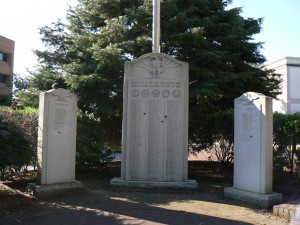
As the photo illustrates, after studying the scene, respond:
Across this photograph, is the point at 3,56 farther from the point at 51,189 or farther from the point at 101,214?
the point at 101,214

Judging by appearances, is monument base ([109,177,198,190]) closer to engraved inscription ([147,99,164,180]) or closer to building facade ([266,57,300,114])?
engraved inscription ([147,99,164,180])

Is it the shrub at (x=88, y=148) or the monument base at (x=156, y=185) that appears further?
the shrub at (x=88, y=148)

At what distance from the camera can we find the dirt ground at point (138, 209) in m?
5.80

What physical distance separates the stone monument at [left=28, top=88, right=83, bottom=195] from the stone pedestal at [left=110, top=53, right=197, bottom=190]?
1274 mm

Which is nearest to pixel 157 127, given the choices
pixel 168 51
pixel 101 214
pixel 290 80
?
pixel 101 214

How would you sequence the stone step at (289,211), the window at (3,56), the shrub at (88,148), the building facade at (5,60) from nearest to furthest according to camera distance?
the stone step at (289,211) < the shrub at (88,148) < the building facade at (5,60) < the window at (3,56)

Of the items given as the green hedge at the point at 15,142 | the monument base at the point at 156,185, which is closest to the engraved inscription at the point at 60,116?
the green hedge at the point at 15,142

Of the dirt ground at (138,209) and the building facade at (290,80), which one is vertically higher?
the building facade at (290,80)

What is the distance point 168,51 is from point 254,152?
21.4 feet

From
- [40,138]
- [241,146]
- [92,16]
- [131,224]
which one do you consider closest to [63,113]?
[40,138]

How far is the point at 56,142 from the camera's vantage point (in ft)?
25.8

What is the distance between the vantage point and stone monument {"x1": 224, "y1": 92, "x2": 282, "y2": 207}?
23.9 ft

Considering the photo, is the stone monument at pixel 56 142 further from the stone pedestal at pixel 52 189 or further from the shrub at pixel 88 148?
the shrub at pixel 88 148

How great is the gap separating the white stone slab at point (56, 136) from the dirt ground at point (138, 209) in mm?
566
